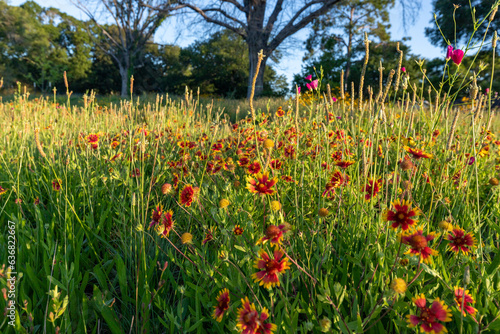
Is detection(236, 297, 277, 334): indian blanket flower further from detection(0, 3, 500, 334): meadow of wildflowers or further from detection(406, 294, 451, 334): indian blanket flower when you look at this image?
detection(406, 294, 451, 334): indian blanket flower

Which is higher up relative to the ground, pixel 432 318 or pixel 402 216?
pixel 402 216

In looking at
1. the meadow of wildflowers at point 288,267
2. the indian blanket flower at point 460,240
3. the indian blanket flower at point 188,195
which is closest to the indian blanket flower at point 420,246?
the meadow of wildflowers at point 288,267

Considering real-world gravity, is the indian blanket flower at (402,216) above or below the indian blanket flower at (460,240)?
Answer: above

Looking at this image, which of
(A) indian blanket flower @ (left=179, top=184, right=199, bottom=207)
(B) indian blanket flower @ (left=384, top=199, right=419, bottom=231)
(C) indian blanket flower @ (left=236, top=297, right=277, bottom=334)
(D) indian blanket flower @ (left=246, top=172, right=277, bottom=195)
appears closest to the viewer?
(C) indian blanket flower @ (left=236, top=297, right=277, bottom=334)

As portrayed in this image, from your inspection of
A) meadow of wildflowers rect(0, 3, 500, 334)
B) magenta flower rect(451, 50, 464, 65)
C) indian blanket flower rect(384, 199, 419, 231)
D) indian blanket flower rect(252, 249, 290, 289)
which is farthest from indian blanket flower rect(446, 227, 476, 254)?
magenta flower rect(451, 50, 464, 65)

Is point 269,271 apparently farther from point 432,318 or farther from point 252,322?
point 432,318

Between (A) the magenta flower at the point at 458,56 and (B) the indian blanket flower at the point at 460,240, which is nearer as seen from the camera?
(B) the indian blanket flower at the point at 460,240

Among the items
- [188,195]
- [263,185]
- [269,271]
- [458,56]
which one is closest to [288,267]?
[269,271]

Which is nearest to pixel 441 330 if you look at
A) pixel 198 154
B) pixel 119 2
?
pixel 198 154

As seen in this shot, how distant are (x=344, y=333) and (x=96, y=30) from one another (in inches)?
1236

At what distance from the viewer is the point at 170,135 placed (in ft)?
7.57

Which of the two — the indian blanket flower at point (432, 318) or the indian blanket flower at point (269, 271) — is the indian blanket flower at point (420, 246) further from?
the indian blanket flower at point (269, 271)

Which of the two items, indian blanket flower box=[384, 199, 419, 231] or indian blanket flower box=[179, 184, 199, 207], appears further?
indian blanket flower box=[179, 184, 199, 207]

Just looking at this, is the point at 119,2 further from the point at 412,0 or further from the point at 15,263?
the point at 15,263
